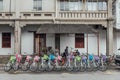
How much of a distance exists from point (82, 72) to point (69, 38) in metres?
9.59

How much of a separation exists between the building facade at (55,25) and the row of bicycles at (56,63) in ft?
15.2

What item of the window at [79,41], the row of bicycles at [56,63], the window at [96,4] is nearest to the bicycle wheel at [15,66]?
the row of bicycles at [56,63]

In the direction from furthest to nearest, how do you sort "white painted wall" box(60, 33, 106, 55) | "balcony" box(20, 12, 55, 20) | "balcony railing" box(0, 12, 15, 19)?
"white painted wall" box(60, 33, 106, 55) < "balcony" box(20, 12, 55, 20) < "balcony railing" box(0, 12, 15, 19)

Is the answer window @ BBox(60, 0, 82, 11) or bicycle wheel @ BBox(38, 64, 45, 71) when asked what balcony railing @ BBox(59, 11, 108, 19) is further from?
bicycle wheel @ BBox(38, 64, 45, 71)

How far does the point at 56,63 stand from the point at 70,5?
9326 millimetres

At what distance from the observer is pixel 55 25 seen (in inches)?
1015

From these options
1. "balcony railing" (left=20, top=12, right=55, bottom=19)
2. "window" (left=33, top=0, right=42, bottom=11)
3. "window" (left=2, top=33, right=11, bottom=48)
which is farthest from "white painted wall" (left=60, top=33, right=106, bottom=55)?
"window" (left=2, top=33, right=11, bottom=48)

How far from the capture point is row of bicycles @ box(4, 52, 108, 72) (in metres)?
19.7

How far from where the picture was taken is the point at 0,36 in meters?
28.8

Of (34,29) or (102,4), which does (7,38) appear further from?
(102,4)

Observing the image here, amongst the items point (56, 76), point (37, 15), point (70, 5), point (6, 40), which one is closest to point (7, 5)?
point (37, 15)

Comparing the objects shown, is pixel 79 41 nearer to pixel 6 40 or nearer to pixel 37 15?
pixel 37 15

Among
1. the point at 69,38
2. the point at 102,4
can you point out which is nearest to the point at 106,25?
the point at 102,4

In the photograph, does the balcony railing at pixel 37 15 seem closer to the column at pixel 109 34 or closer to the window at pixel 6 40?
the window at pixel 6 40
